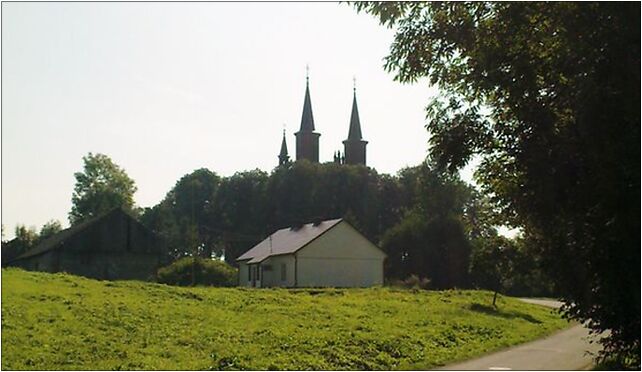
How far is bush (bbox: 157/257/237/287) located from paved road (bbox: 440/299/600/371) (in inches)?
1031

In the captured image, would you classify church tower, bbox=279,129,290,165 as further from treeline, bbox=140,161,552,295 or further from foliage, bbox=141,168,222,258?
foliage, bbox=141,168,222,258

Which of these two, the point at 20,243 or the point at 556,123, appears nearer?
the point at 556,123

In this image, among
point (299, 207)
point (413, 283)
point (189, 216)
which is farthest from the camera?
point (299, 207)

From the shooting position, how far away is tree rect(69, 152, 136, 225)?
52031 millimetres

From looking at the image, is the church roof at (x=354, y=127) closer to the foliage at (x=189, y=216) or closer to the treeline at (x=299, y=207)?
the treeline at (x=299, y=207)

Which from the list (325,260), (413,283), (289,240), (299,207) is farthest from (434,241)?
(299,207)

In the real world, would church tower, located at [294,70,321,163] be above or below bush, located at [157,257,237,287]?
above

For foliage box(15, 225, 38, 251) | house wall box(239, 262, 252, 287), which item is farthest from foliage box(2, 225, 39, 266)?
house wall box(239, 262, 252, 287)

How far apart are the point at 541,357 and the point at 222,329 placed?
26.3 ft

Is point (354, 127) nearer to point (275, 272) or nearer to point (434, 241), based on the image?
point (434, 241)

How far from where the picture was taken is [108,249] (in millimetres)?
40781

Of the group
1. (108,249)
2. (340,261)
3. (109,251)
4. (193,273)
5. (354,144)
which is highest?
(354,144)

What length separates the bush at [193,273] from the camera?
145 feet

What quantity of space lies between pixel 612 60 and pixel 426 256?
2045 inches
